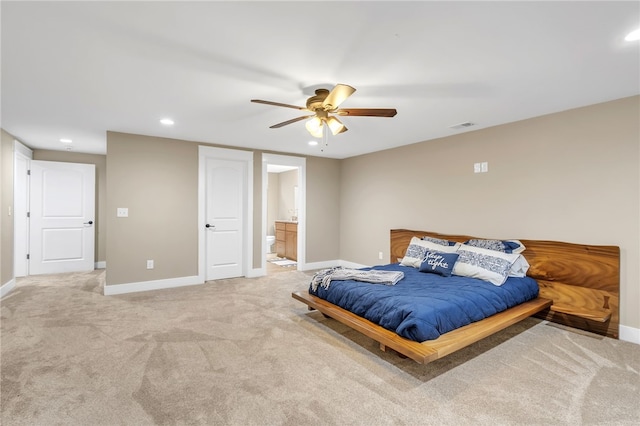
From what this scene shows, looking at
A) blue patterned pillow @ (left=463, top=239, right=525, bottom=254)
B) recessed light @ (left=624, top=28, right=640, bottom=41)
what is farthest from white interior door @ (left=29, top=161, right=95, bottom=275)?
recessed light @ (left=624, top=28, right=640, bottom=41)

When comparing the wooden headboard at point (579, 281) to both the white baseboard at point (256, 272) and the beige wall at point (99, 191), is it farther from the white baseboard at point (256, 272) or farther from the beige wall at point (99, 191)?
the beige wall at point (99, 191)

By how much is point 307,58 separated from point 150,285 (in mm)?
4116

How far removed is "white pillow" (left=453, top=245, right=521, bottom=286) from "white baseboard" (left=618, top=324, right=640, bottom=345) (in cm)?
106

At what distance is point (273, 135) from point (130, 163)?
213 centimetres

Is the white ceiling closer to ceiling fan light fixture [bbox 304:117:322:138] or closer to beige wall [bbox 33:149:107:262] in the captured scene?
ceiling fan light fixture [bbox 304:117:322:138]

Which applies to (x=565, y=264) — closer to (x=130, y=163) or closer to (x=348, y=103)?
(x=348, y=103)

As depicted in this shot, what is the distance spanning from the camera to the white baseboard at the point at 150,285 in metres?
4.40

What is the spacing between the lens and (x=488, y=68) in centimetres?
240

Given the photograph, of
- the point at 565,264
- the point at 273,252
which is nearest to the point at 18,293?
the point at 273,252

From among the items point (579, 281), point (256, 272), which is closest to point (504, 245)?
point (579, 281)

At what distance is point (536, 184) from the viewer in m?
3.64

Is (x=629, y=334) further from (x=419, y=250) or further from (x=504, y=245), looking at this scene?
(x=419, y=250)

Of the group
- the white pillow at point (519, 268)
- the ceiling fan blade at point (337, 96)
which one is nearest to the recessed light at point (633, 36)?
the ceiling fan blade at point (337, 96)

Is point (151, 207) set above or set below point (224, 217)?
above
